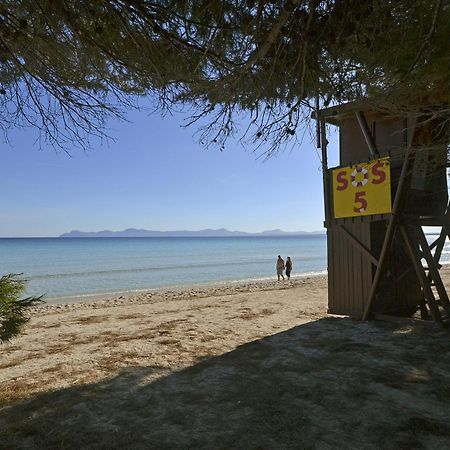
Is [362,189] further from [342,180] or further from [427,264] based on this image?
[427,264]

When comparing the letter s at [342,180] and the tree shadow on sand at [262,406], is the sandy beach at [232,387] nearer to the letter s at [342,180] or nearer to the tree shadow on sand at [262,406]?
the tree shadow on sand at [262,406]

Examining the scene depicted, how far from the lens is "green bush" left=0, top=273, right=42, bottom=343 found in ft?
10.6

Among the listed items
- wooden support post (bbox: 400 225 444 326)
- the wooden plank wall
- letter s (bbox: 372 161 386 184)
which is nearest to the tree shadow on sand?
wooden support post (bbox: 400 225 444 326)

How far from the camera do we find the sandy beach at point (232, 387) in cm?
385

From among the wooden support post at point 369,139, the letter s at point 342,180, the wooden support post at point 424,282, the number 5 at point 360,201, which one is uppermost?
the wooden support post at point 369,139

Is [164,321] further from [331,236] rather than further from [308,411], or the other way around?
[308,411]

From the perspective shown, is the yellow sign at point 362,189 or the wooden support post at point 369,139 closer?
the yellow sign at point 362,189

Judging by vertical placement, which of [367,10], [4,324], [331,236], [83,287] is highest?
[367,10]

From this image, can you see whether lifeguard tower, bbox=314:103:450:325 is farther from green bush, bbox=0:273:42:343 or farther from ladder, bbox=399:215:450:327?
green bush, bbox=0:273:42:343

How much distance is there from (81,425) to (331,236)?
7071 millimetres

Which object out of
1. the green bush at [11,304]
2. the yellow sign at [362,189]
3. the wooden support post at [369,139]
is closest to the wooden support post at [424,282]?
the yellow sign at [362,189]

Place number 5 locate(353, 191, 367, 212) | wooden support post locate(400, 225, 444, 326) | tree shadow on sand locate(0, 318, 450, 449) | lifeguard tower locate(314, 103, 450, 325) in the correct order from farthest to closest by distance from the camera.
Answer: number 5 locate(353, 191, 367, 212) → lifeguard tower locate(314, 103, 450, 325) → wooden support post locate(400, 225, 444, 326) → tree shadow on sand locate(0, 318, 450, 449)

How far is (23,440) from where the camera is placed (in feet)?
12.6

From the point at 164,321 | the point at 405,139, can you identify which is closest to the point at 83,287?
the point at 164,321
